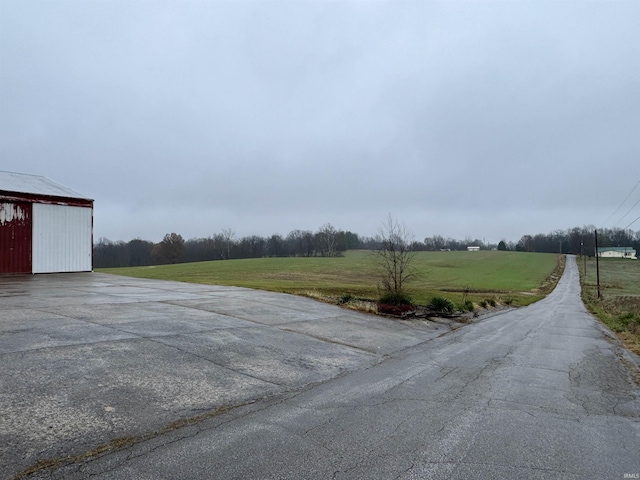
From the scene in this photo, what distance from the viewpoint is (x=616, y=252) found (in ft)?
455

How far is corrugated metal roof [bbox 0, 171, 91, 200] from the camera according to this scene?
2017cm

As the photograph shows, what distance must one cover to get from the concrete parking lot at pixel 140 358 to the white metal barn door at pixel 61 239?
296 inches

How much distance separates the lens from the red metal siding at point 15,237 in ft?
62.8

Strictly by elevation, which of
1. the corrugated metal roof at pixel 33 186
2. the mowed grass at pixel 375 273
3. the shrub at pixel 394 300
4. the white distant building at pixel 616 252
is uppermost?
the corrugated metal roof at pixel 33 186

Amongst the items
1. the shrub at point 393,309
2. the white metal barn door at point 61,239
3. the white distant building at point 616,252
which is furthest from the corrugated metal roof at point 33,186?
the white distant building at point 616,252

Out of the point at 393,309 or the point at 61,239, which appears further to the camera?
the point at 61,239

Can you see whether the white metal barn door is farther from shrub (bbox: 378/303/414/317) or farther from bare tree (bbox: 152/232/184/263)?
bare tree (bbox: 152/232/184/263)

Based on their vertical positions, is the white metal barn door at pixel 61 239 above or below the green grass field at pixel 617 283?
above

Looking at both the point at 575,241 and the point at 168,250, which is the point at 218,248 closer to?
the point at 168,250

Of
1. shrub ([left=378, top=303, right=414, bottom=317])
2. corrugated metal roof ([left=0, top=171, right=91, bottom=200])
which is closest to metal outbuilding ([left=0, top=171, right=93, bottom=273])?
corrugated metal roof ([left=0, top=171, right=91, bottom=200])

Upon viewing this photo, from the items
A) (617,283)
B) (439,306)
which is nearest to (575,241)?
(617,283)

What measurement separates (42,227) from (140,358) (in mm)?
17522

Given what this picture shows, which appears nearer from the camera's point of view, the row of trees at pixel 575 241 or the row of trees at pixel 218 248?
the row of trees at pixel 218 248

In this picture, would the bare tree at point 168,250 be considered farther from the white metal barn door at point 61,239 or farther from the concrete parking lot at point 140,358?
the concrete parking lot at point 140,358
